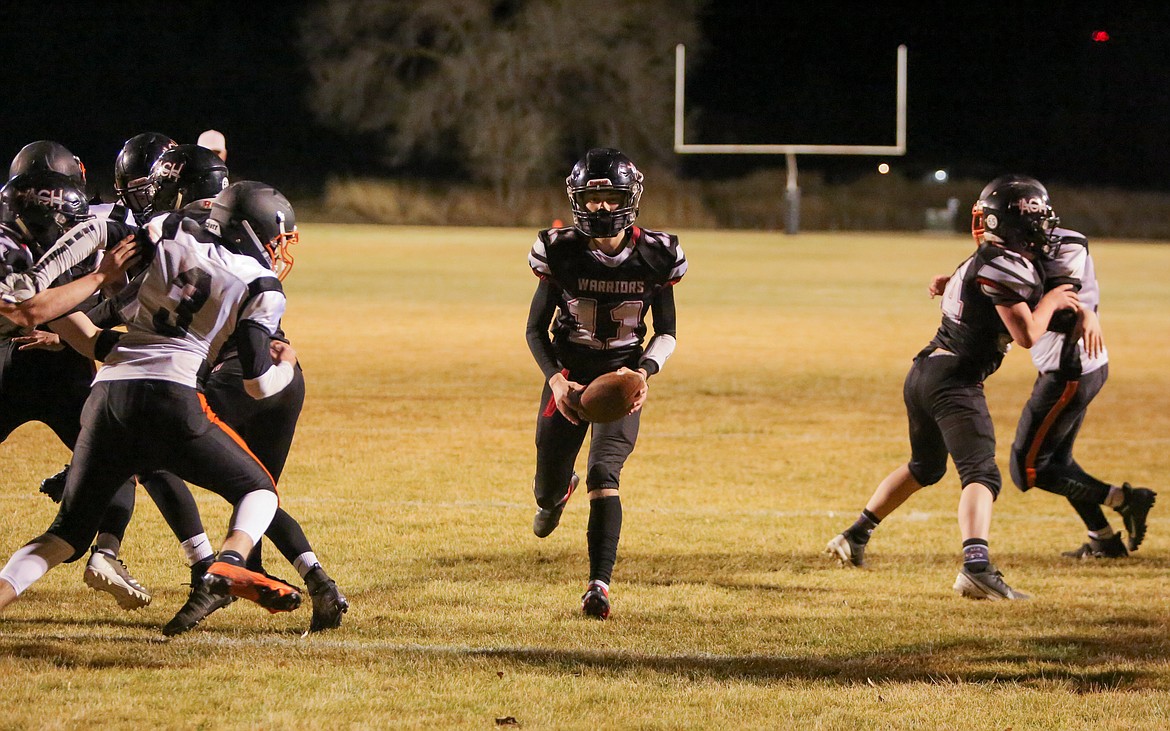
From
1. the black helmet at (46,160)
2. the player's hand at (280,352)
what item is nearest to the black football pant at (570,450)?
the player's hand at (280,352)

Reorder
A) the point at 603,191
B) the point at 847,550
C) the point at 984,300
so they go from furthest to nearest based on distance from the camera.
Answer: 1. the point at 847,550
2. the point at 984,300
3. the point at 603,191

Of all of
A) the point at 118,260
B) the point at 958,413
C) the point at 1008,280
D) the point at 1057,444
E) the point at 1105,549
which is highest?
the point at 118,260

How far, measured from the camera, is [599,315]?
5.18 m

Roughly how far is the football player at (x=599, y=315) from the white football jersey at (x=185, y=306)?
1.22 m

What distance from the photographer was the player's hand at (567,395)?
16.5 ft

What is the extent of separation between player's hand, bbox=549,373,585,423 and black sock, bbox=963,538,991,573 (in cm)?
157

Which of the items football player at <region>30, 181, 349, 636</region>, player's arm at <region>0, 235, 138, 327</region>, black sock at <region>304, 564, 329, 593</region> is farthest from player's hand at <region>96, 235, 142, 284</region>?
black sock at <region>304, 564, 329, 593</region>

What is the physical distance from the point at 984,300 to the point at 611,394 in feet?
5.07

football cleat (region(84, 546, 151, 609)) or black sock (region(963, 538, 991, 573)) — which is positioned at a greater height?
football cleat (region(84, 546, 151, 609))

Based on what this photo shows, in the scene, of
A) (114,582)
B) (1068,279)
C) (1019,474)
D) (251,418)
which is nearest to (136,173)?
(251,418)

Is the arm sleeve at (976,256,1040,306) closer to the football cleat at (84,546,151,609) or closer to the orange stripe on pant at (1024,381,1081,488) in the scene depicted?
the orange stripe on pant at (1024,381,1081,488)

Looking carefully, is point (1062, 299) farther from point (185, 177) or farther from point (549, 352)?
point (185, 177)

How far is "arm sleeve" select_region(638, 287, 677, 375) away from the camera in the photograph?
5.14m

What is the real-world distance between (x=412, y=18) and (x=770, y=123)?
1424 cm
